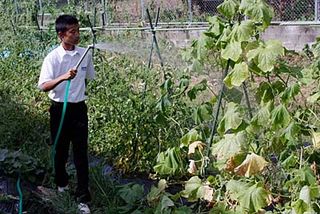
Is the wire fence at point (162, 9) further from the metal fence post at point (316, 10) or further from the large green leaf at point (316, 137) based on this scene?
the large green leaf at point (316, 137)

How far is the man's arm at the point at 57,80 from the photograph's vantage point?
4602 mm

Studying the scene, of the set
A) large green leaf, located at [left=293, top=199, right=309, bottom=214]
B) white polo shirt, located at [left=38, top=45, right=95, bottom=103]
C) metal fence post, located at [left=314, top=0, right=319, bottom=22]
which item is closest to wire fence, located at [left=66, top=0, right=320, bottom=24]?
metal fence post, located at [left=314, top=0, right=319, bottom=22]

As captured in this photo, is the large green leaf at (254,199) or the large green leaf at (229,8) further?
the large green leaf at (229,8)

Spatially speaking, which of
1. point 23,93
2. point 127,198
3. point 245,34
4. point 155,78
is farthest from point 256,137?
point 23,93

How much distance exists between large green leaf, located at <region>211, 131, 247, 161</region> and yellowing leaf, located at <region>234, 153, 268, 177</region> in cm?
8

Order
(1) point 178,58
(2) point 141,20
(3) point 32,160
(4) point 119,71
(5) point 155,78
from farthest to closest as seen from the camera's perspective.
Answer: (2) point 141,20 → (1) point 178,58 → (4) point 119,71 → (5) point 155,78 → (3) point 32,160

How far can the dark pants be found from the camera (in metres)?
4.91

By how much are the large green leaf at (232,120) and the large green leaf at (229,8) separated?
1.78 feet

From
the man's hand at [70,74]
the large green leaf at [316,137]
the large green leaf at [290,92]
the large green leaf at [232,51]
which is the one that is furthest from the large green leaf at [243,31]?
the man's hand at [70,74]

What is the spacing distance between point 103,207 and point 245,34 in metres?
2.08

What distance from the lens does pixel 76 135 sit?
196 inches

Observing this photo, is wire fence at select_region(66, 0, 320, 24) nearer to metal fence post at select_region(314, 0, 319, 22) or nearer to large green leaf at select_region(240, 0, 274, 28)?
metal fence post at select_region(314, 0, 319, 22)

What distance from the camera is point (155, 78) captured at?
7.21 m

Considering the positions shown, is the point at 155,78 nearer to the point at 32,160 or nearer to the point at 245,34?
the point at 32,160
